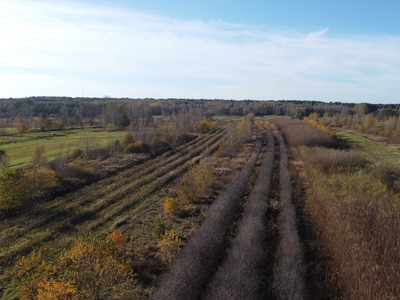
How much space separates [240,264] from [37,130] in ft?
261

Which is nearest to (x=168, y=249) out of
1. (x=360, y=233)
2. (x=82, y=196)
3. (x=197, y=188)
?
(x=360, y=233)

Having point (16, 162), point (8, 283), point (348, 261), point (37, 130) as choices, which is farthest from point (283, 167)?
point (37, 130)

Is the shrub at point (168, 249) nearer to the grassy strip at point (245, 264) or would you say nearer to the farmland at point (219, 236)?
the farmland at point (219, 236)

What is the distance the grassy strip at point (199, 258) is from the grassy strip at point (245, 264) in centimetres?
62

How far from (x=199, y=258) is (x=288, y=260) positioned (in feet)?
12.7

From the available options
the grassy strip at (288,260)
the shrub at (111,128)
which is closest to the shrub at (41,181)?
the grassy strip at (288,260)

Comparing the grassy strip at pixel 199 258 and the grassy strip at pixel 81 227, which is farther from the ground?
the grassy strip at pixel 199 258

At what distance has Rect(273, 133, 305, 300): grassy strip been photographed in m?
12.3

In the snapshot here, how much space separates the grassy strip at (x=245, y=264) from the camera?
12109mm

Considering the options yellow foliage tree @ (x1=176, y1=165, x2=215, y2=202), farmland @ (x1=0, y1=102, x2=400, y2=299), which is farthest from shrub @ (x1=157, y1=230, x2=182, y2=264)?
yellow foliage tree @ (x1=176, y1=165, x2=215, y2=202)

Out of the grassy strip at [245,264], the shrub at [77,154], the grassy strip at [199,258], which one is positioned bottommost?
the shrub at [77,154]

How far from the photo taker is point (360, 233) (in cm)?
1549

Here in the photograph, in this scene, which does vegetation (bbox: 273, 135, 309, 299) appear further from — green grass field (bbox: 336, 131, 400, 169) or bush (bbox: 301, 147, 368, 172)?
green grass field (bbox: 336, 131, 400, 169)

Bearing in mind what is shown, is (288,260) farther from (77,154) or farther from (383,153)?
(383,153)
